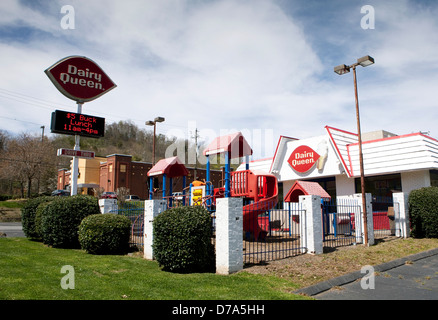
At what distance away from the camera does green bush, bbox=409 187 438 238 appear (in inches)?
584

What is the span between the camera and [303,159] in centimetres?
2270

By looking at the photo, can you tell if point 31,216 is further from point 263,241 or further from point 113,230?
point 263,241

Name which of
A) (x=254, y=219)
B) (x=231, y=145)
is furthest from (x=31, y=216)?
(x=254, y=219)

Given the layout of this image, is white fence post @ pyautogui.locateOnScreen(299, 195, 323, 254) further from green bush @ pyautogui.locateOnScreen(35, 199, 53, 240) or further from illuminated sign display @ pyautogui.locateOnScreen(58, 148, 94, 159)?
illuminated sign display @ pyautogui.locateOnScreen(58, 148, 94, 159)

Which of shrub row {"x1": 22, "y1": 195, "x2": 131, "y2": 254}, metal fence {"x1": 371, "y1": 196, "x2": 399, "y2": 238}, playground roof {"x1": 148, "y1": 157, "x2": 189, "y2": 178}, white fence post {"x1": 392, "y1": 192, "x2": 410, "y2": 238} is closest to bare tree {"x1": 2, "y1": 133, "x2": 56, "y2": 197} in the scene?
playground roof {"x1": 148, "y1": 157, "x2": 189, "y2": 178}

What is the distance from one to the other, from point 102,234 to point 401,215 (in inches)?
513

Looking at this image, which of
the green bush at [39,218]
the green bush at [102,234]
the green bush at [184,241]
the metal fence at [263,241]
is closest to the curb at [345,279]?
the metal fence at [263,241]

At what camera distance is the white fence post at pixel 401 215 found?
15.5 metres

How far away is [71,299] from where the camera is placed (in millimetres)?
6109

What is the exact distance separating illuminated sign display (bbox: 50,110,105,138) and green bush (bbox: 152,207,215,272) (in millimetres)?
8403

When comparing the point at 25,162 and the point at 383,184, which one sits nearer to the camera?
the point at 383,184

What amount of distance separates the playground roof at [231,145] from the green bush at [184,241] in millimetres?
5060

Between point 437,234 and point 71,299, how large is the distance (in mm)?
14992

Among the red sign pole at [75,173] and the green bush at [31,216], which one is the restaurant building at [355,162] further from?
the green bush at [31,216]
